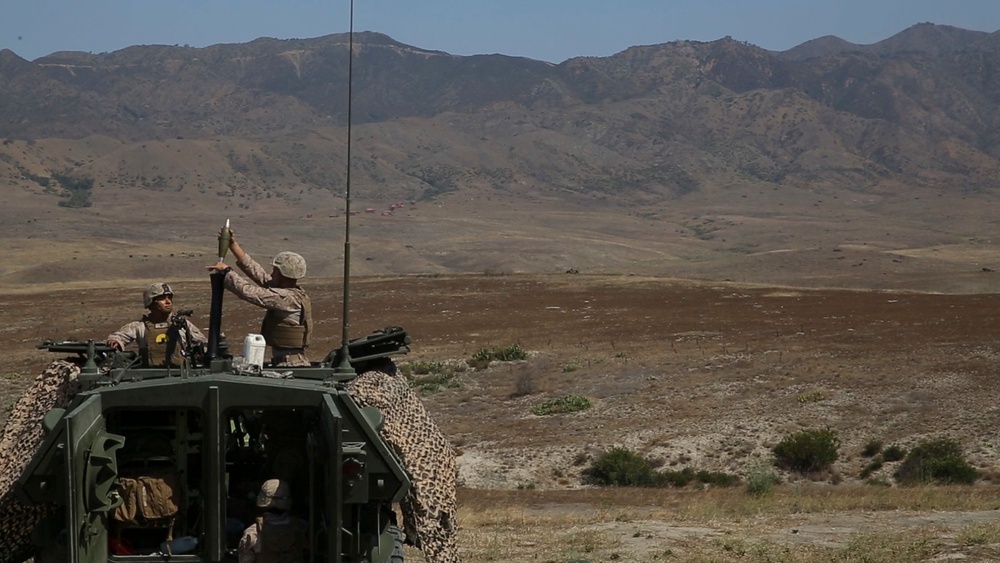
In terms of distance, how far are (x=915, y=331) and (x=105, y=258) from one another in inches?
1997

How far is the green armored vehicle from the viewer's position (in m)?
6.11

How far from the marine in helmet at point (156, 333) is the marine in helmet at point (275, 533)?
1942 millimetres

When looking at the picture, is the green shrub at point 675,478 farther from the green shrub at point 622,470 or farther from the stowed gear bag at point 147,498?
the stowed gear bag at point 147,498

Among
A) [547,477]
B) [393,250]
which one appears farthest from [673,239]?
[547,477]

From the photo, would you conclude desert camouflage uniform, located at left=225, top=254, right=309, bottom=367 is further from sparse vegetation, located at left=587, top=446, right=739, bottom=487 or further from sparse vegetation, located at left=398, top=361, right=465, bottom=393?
sparse vegetation, located at left=398, top=361, right=465, bottom=393

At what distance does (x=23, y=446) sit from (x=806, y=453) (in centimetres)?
1439

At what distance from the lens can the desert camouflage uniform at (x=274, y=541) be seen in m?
6.41

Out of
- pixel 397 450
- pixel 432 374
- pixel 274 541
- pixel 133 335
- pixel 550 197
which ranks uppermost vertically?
pixel 133 335

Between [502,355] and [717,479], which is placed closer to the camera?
[717,479]

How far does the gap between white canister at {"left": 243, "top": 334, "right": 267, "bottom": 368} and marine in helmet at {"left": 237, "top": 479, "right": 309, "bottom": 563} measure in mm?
1013

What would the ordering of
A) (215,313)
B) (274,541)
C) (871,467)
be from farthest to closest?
(871,467) → (215,313) → (274,541)

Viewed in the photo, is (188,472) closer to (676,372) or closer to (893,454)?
(893,454)

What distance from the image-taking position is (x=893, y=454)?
19.9 meters

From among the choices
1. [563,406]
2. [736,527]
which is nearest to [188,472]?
[736,527]
